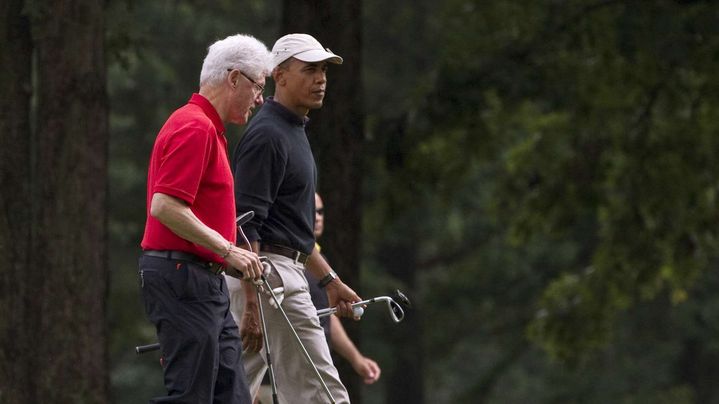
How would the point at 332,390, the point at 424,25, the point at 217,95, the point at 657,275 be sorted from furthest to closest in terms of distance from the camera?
1. the point at 424,25
2. the point at 657,275
3. the point at 332,390
4. the point at 217,95

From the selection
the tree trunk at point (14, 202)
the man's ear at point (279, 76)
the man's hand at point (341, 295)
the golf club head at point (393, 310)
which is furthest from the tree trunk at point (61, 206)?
the golf club head at point (393, 310)

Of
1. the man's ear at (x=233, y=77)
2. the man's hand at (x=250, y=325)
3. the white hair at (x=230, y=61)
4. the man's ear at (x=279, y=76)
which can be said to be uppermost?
the white hair at (x=230, y=61)

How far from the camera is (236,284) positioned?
7.18 metres

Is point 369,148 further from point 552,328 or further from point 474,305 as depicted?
point 474,305

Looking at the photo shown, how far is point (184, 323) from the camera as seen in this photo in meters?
6.02

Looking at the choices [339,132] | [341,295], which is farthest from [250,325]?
[339,132]

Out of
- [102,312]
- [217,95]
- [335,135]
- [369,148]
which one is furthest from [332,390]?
[369,148]

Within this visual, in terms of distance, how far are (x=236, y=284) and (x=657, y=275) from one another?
10.6m

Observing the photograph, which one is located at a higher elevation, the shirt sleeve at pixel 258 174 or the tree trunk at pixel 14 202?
A: the shirt sleeve at pixel 258 174

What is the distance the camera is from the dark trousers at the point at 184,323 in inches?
237

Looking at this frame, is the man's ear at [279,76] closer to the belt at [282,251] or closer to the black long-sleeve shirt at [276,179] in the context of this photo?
the black long-sleeve shirt at [276,179]

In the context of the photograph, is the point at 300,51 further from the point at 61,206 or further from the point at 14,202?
the point at 61,206

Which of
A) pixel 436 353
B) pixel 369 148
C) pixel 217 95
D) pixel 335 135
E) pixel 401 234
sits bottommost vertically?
pixel 436 353

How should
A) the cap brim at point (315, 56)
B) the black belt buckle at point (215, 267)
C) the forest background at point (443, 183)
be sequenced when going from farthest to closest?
1. the forest background at point (443, 183)
2. the cap brim at point (315, 56)
3. the black belt buckle at point (215, 267)
